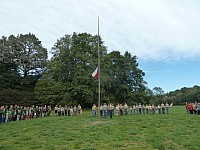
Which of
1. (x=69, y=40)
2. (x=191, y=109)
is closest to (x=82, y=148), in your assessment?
(x=191, y=109)

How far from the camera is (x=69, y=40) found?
56.4 metres

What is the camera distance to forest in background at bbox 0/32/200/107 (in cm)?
4978

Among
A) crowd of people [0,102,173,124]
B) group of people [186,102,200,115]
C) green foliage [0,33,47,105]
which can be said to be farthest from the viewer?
green foliage [0,33,47,105]

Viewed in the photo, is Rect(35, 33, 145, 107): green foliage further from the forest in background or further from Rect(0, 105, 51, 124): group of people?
Rect(0, 105, 51, 124): group of people

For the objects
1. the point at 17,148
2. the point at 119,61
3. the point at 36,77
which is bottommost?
the point at 17,148

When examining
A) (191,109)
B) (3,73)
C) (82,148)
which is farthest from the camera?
(3,73)

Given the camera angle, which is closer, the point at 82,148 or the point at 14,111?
the point at 82,148

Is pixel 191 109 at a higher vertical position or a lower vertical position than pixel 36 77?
lower

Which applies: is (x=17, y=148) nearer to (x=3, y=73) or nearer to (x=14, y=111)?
(x=14, y=111)

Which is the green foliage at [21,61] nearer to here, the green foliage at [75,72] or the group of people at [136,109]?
the green foliage at [75,72]

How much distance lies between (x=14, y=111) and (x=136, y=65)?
160 ft

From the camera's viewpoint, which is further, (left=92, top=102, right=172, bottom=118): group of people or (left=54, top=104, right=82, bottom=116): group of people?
(left=54, top=104, right=82, bottom=116): group of people

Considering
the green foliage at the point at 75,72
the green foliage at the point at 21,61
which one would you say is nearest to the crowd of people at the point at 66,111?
the green foliage at the point at 75,72

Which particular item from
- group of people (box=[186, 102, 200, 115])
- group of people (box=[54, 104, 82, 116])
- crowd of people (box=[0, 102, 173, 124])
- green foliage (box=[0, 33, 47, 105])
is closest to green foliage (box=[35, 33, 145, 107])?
green foliage (box=[0, 33, 47, 105])
